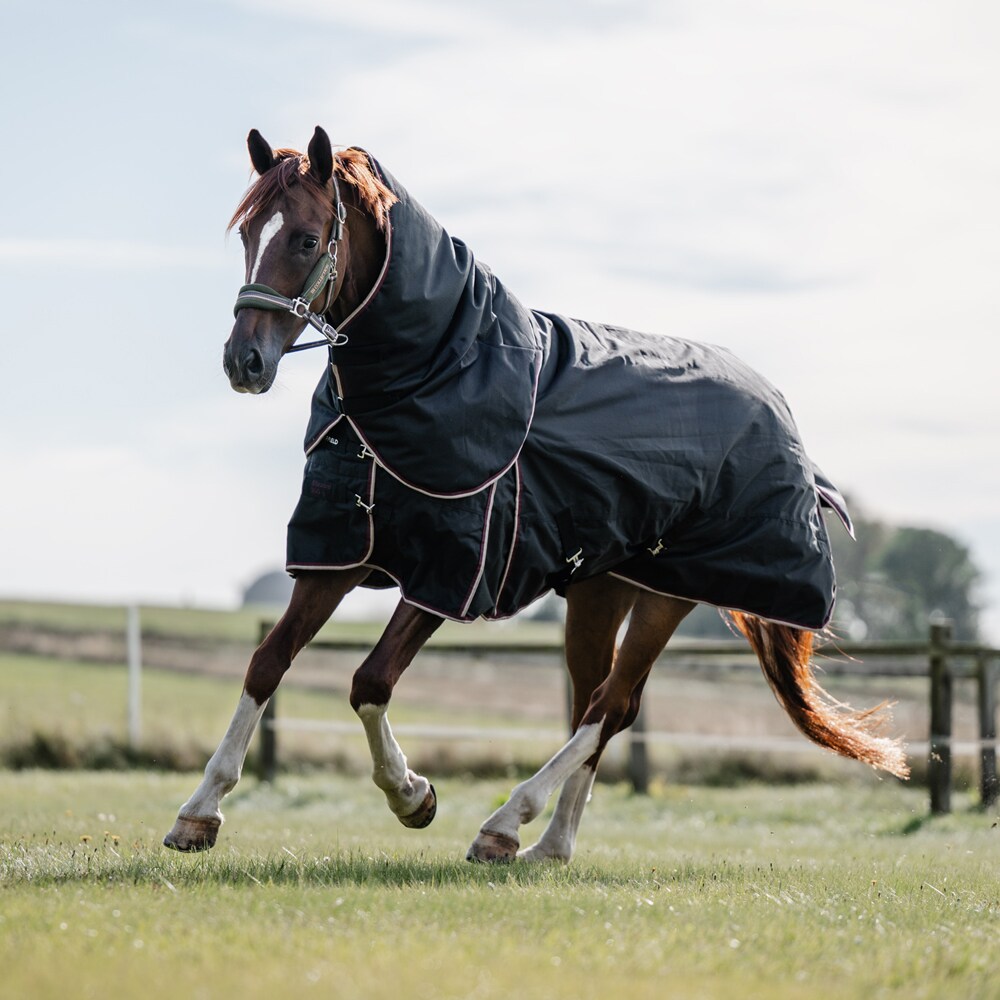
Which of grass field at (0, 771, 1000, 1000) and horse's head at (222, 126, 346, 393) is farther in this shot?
horse's head at (222, 126, 346, 393)

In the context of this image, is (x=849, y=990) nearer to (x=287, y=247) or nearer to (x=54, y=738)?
(x=287, y=247)

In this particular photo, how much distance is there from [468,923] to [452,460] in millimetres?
1845

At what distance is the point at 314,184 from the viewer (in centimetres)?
482

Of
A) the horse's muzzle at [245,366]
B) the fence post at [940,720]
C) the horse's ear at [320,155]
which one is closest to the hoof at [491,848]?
the horse's muzzle at [245,366]

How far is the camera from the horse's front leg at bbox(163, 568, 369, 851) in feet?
15.5

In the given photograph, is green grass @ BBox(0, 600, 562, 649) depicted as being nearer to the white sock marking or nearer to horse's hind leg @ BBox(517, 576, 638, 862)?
horse's hind leg @ BBox(517, 576, 638, 862)

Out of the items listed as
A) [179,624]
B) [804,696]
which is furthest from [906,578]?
[804,696]

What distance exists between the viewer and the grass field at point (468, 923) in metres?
2.97

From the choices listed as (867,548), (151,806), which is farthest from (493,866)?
(867,548)

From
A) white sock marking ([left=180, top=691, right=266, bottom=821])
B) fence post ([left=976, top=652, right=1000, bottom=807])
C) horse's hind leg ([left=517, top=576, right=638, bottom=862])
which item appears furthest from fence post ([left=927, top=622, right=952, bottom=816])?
white sock marking ([left=180, top=691, right=266, bottom=821])

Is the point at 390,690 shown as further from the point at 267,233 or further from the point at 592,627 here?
the point at 267,233

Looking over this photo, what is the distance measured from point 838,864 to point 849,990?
10.6 ft

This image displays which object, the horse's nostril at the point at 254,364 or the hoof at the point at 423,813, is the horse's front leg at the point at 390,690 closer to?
the hoof at the point at 423,813

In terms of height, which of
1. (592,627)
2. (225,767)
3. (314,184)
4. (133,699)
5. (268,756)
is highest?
(314,184)
